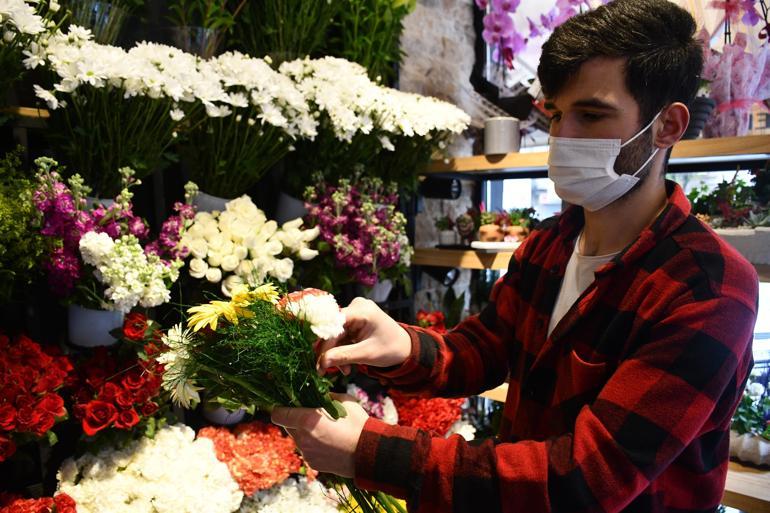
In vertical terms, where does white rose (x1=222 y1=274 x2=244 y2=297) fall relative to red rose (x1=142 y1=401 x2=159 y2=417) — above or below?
above

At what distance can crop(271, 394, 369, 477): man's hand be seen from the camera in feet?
2.91

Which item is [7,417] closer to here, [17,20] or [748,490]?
[17,20]

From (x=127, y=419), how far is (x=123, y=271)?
352 mm

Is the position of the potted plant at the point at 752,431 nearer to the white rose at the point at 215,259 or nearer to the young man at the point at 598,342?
the young man at the point at 598,342

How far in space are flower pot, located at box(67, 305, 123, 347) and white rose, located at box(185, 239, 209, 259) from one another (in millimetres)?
231

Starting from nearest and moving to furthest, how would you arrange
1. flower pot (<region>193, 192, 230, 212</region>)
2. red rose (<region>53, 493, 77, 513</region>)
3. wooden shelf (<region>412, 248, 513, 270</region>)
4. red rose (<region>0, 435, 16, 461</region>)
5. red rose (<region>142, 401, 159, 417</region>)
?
1. red rose (<region>0, 435, 16, 461</region>)
2. red rose (<region>53, 493, 77, 513</region>)
3. red rose (<region>142, 401, 159, 417</region>)
4. flower pot (<region>193, 192, 230, 212</region>)
5. wooden shelf (<region>412, 248, 513, 270</region>)

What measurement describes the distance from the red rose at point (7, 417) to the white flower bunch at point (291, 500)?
678 mm

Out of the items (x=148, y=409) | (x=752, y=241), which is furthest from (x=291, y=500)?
(x=752, y=241)

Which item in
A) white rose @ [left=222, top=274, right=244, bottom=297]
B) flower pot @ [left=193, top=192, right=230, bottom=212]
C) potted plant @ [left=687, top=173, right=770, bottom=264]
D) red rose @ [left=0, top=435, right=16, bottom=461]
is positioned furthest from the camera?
potted plant @ [left=687, top=173, right=770, bottom=264]

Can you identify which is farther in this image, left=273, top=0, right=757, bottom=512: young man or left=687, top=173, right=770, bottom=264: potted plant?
left=687, top=173, right=770, bottom=264: potted plant

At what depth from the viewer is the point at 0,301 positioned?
1.22 m

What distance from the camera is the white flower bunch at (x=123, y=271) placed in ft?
3.85

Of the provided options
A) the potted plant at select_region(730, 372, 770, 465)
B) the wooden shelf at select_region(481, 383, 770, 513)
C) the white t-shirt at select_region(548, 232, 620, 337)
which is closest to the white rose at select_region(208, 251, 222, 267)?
the white t-shirt at select_region(548, 232, 620, 337)

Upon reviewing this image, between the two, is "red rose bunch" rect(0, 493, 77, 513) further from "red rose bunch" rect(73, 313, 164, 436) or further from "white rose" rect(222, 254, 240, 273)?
"white rose" rect(222, 254, 240, 273)
